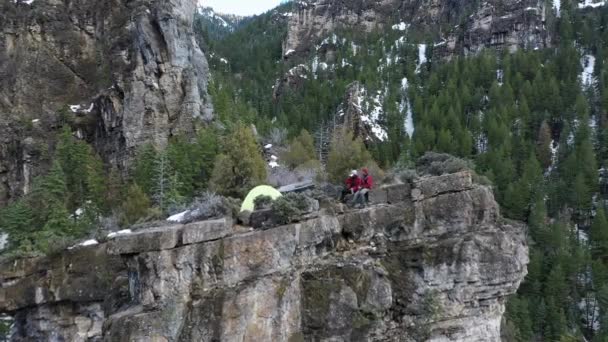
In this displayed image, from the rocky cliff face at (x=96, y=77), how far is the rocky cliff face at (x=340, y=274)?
116 feet

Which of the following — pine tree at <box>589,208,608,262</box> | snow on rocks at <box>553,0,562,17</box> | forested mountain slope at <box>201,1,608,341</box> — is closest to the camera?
forested mountain slope at <box>201,1,608,341</box>

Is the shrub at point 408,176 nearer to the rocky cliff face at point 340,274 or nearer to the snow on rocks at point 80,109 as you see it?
the rocky cliff face at point 340,274

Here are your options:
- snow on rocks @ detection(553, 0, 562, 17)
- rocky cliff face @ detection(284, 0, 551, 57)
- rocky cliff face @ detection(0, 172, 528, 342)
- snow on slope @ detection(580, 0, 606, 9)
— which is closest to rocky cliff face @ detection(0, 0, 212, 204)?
rocky cliff face @ detection(0, 172, 528, 342)

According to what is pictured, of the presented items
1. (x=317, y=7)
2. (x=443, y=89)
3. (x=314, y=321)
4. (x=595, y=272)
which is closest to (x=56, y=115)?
(x=314, y=321)

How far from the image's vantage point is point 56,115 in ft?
168

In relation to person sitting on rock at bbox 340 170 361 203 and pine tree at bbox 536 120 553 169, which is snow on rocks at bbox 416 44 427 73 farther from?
person sitting on rock at bbox 340 170 361 203

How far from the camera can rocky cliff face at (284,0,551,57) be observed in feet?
346

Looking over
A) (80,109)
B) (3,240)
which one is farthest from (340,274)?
(80,109)

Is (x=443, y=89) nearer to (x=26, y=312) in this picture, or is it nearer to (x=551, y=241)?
(x=551, y=241)

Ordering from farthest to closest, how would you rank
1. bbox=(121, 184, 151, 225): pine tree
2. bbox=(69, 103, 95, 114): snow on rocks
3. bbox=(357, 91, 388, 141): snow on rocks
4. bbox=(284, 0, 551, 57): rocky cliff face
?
bbox=(284, 0, 551, 57): rocky cliff face, bbox=(357, 91, 388, 141): snow on rocks, bbox=(69, 103, 95, 114): snow on rocks, bbox=(121, 184, 151, 225): pine tree

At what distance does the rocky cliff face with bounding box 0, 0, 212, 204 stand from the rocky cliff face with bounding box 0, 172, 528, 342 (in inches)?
1387

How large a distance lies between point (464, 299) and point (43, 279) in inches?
815

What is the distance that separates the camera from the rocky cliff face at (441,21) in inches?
4151

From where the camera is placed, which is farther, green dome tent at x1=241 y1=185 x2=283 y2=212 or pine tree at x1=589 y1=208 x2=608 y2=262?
pine tree at x1=589 y1=208 x2=608 y2=262
